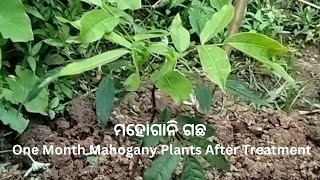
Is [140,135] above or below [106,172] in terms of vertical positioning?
above

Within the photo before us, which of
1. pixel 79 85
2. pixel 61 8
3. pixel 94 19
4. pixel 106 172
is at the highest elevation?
pixel 94 19

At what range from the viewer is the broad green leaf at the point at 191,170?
1.19 meters

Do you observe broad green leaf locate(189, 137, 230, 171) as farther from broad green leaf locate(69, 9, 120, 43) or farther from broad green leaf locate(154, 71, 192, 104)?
broad green leaf locate(69, 9, 120, 43)

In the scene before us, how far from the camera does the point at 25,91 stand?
1.53m

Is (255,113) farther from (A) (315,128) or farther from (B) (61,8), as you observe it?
(B) (61,8)

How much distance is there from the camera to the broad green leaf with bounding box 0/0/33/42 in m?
1.31

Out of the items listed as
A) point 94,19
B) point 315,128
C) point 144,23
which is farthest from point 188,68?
point 94,19

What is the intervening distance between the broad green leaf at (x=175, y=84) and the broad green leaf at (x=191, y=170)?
19 centimetres

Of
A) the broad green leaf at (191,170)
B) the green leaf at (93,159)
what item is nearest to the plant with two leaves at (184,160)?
the broad green leaf at (191,170)

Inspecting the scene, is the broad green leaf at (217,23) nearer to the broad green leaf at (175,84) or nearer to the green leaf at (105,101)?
the broad green leaf at (175,84)

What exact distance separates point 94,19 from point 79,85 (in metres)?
0.69

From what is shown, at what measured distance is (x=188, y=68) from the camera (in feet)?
5.64

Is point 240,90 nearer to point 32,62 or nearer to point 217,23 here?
point 217,23

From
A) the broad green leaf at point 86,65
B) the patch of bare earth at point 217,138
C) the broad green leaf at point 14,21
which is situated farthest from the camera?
the patch of bare earth at point 217,138
